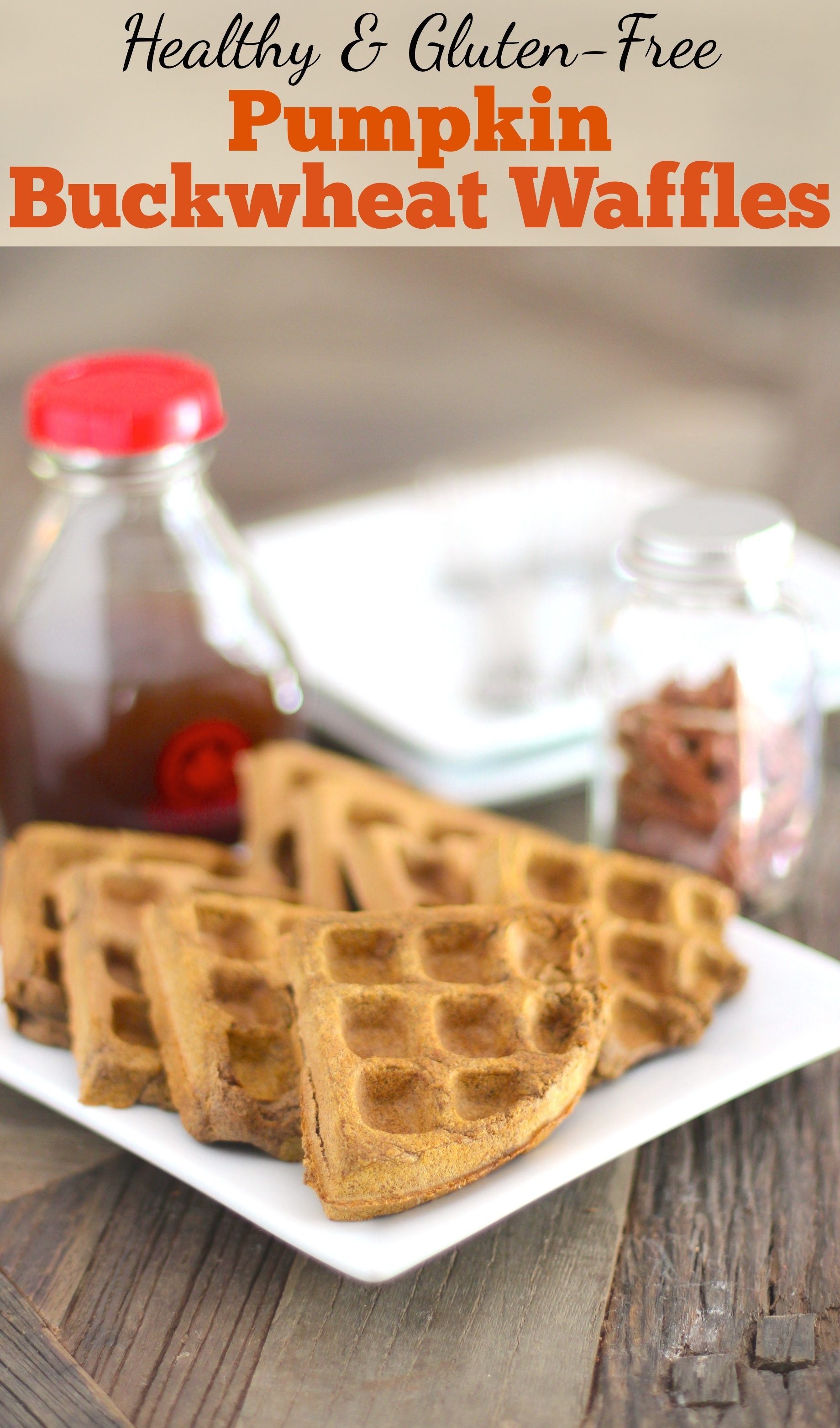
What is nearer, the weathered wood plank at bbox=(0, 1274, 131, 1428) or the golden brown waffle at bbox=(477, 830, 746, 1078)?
the weathered wood plank at bbox=(0, 1274, 131, 1428)

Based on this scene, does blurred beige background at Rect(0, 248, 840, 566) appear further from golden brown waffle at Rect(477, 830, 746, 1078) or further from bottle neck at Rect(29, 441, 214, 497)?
golden brown waffle at Rect(477, 830, 746, 1078)

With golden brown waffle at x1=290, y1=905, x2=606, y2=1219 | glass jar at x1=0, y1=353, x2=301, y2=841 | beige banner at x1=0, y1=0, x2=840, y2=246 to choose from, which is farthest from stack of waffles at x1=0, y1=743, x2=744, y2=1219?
beige banner at x1=0, y1=0, x2=840, y2=246

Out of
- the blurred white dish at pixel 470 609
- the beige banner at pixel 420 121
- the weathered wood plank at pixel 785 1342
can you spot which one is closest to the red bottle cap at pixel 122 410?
the blurred white dish at pixel 470 609

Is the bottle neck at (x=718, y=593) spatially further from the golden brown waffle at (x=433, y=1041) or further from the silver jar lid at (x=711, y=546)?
the golden brown waffle at (x=433, y=1041)

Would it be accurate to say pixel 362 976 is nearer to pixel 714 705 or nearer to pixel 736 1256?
pixel 736 1256

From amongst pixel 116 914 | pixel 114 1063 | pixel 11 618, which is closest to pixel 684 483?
pixel 11 618

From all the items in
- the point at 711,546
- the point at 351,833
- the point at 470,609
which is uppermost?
the point at 711,546

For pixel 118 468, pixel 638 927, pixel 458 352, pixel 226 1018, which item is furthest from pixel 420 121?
pixel 226 1018
